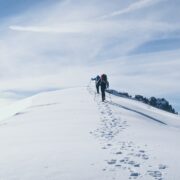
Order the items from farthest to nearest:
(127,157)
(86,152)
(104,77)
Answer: (104,77)
(86,152)
(127,157)

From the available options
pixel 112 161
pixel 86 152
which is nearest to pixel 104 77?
pixel 86 152

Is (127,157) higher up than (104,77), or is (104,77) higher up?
(104,77)

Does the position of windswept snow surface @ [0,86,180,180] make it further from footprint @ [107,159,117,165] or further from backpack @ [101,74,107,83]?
backpack @ [101,74,107,83]

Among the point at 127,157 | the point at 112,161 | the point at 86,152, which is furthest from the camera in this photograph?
the point at 86,152

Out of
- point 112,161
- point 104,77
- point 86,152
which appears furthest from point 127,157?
point 104,77

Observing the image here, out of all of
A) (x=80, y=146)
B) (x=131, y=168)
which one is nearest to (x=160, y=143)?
(x=80, y=146)

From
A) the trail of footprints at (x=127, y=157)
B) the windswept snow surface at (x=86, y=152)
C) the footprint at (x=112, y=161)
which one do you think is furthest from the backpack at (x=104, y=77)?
the footprint at (x=112, y=161)

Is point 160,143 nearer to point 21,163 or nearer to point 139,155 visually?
point 139,155

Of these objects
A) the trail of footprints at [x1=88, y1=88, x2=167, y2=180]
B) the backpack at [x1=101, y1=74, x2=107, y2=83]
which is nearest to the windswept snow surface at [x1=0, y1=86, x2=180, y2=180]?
the trail of footprints at [x1=88, y1=88, x2=167, y2=180]

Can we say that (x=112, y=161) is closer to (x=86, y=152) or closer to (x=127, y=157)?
(x=127, y=157)

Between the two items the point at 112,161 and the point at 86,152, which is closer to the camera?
the point at 112,161

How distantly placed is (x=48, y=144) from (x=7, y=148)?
143 cm

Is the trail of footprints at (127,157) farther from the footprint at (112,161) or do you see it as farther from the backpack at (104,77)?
the backpack at (104,77)

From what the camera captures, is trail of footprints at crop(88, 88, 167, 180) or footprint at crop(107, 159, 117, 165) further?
footprint at crop(107, 159, 117, 165)
